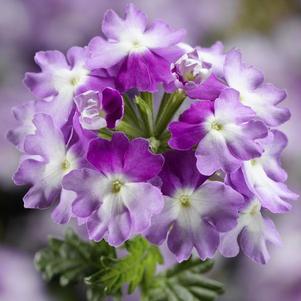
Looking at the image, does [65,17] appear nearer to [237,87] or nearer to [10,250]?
[10,250]

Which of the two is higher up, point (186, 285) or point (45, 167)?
point (45, 167)

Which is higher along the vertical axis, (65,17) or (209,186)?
(209,186)

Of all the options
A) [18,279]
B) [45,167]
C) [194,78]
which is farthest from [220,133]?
[18,279]

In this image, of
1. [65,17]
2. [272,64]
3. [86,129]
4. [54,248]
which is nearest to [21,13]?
[65,17]

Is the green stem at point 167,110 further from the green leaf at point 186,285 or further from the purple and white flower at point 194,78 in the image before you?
the green leaf at point 186,285

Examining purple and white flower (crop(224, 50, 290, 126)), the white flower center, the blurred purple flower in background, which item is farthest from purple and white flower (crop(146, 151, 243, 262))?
the blurred purple flower in background

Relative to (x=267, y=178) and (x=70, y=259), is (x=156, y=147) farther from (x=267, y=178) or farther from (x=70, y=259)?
(x=70, y=259)
